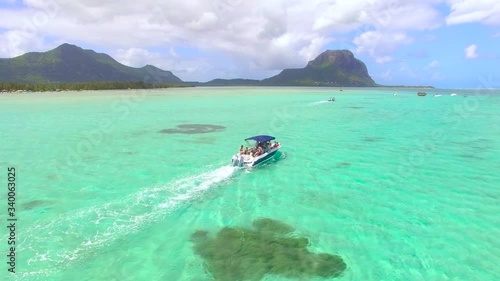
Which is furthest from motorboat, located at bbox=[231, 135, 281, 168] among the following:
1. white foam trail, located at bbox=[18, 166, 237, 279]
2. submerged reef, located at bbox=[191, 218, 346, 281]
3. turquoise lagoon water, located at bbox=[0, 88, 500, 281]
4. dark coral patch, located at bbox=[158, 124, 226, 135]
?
dark coral patch, located at bbox=[158, 124, 226, 135]

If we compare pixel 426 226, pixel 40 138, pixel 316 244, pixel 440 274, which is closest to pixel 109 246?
pixel 316 244

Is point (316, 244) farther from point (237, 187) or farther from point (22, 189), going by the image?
point (22, 189)

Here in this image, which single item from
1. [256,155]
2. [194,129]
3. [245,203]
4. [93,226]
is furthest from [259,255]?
[194,129]

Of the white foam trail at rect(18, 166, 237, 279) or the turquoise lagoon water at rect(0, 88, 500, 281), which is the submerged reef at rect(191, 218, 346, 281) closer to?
the turquoise lagoon water at rect(0, 88, 500, 281)

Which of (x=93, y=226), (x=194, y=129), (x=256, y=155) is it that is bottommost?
(x=93, y=226)

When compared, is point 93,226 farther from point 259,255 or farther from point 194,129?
point 194,129

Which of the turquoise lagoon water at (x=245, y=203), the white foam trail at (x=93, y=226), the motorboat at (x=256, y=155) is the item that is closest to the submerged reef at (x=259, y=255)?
the turquoise lagoon water at (x=245, y=203)
